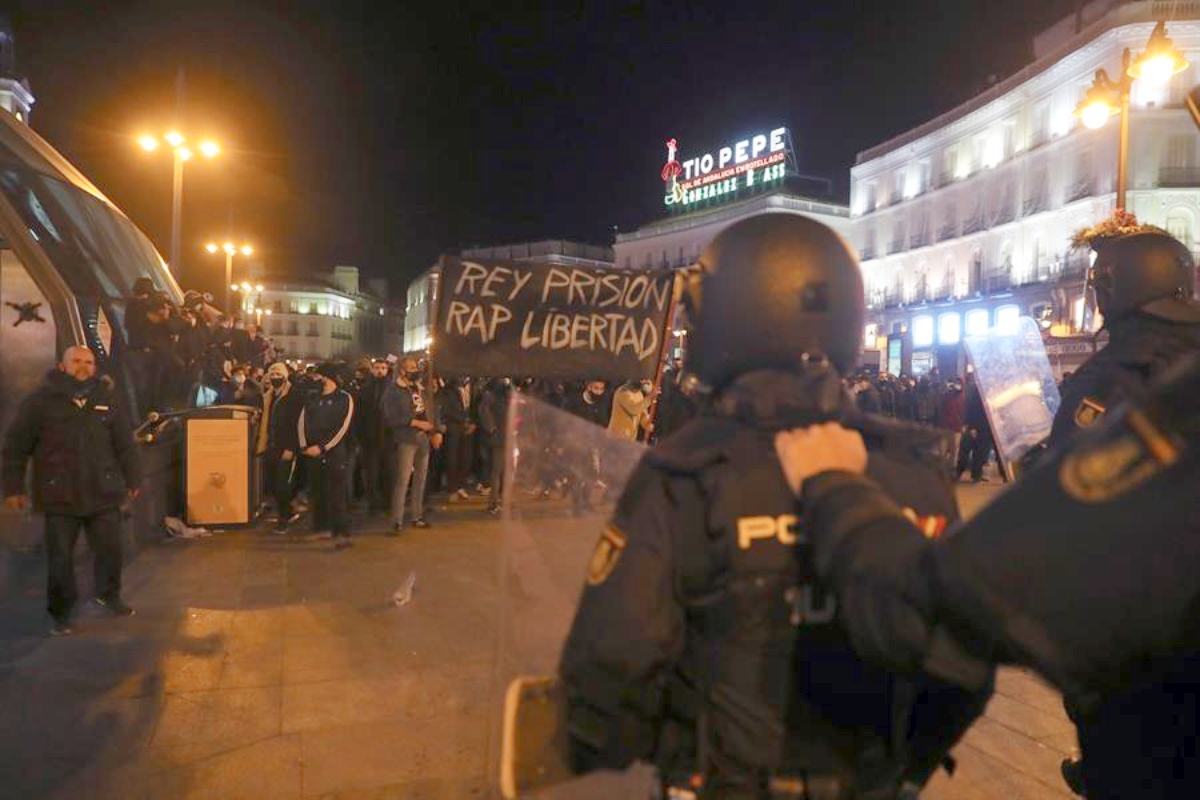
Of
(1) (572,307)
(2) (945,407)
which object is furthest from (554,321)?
(2) (945,407)

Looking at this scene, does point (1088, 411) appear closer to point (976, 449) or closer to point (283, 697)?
point (283, 697)

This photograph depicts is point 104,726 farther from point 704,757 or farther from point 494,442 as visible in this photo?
point 494,442

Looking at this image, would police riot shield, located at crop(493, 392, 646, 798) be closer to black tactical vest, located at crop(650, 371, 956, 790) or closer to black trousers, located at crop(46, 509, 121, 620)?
black tactical vest, located at crop(650, 371, 956, 790)

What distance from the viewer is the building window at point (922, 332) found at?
48094 millimetres

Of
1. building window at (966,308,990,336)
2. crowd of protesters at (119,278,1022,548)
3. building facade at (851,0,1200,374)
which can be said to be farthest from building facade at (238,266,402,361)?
crowd of protesters at (119,278,1022,548)

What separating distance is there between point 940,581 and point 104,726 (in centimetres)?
453

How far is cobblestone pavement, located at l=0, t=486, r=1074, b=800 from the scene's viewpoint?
3.72 metres

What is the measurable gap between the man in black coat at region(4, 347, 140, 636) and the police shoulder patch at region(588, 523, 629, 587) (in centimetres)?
535

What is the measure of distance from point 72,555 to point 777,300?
5781 mm

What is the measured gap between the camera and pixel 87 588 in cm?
668

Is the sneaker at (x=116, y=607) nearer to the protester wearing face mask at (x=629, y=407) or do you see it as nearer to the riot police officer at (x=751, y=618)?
the protester wearing face mask at (x=629, y=407)

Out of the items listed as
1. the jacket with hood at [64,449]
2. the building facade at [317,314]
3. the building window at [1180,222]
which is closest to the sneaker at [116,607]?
the jacket with hood at [64,449]

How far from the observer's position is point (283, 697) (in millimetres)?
4684

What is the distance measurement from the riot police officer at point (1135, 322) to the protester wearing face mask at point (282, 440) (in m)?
8.07
